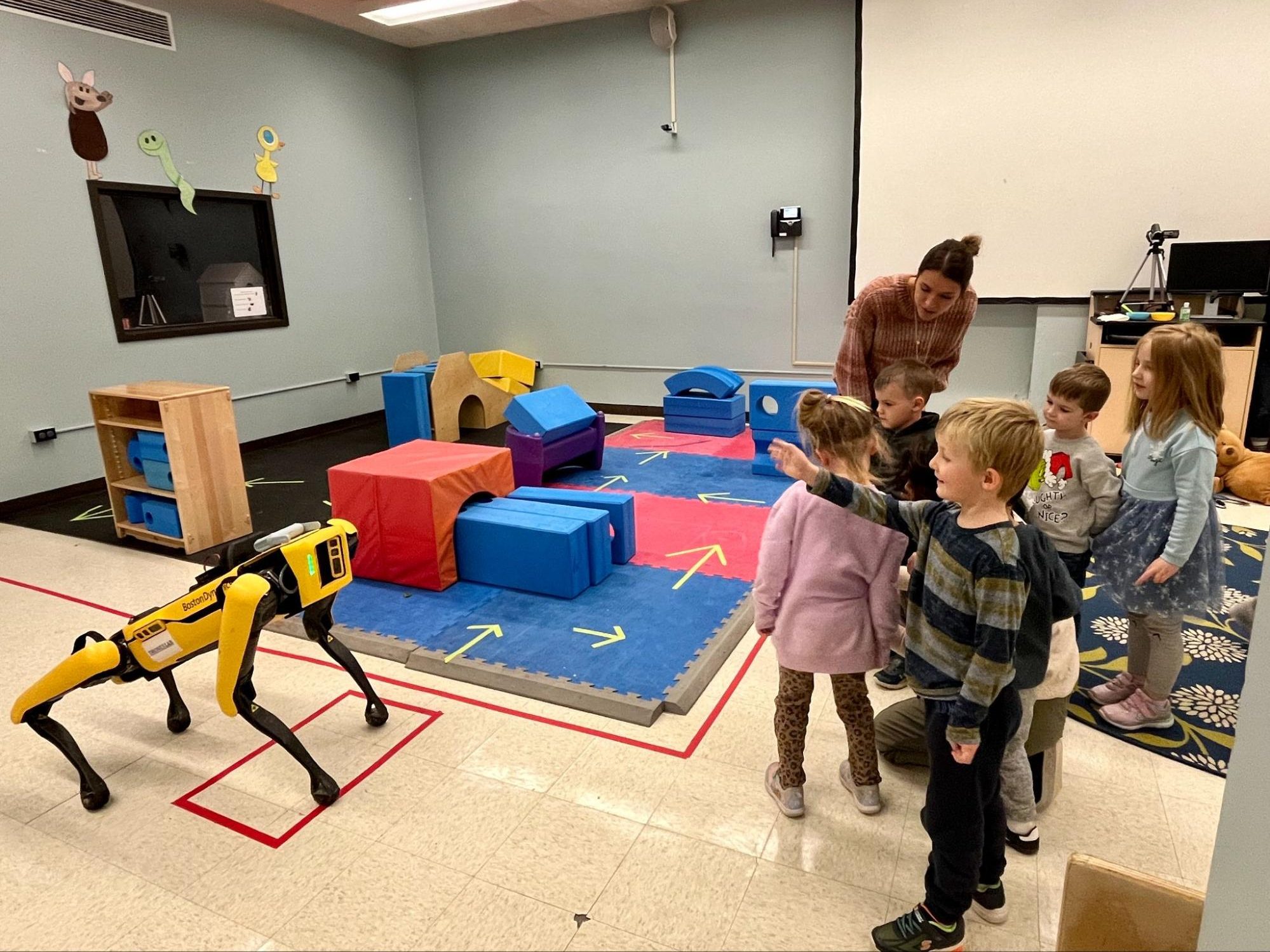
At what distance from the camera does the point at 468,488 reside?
3.70 meters

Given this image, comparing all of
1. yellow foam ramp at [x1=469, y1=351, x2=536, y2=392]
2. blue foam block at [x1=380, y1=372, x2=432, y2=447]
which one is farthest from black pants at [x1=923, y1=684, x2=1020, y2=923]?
yellow foam ramp at [x1=469, y1=351, x2=536, y2=392]

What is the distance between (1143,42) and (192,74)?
6.77 m

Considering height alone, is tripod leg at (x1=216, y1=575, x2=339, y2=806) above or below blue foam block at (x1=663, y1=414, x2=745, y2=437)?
above

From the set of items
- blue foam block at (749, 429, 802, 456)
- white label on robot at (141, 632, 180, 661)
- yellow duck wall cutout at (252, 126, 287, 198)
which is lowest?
blue foam block at (749, 429, 802, 456)

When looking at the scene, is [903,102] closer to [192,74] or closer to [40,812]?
[192,74]

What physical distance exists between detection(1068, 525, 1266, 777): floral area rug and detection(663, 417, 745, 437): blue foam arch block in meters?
3.27

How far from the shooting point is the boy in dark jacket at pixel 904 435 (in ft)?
7.46

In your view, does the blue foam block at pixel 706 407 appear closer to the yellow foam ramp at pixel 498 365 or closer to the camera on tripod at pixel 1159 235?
the yellow foam ramp at pixel 498 365

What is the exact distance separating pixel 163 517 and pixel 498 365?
3667mm

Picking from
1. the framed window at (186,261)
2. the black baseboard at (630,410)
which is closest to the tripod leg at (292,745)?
the framed window at (186,261)

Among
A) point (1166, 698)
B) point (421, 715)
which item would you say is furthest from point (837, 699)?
point (421, 715)

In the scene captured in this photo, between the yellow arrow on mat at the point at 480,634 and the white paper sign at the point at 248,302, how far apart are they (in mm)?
4649

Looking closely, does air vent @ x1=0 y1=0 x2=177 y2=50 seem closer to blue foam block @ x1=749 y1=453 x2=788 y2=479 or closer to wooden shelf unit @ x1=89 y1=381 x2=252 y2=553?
wooden shelf unit @ x1=89 y1=381 x2=252 y2=553

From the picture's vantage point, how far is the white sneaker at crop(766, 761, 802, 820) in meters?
2.06
